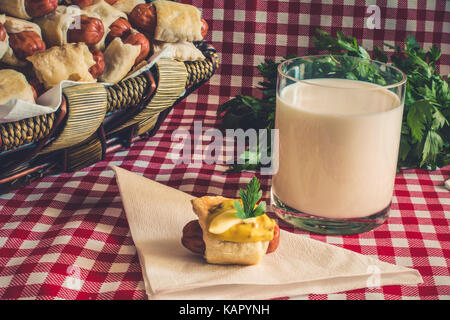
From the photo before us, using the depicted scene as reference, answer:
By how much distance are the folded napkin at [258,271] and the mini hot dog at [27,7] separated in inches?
13.0

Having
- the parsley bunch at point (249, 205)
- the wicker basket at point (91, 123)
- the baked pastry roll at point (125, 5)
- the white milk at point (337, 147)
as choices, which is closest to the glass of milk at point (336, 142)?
the white milk at point (337, 147)

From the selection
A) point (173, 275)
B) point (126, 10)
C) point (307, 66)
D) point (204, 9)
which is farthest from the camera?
point (204, 9)

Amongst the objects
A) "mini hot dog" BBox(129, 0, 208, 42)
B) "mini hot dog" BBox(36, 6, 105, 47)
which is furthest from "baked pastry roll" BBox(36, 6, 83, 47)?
"mini hot dog" BBox(129, 0, 208, 42)

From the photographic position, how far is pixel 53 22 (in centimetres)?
81

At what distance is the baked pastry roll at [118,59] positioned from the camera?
33.0 inches

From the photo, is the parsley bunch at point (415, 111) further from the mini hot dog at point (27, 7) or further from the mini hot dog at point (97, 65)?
the mini hot dog at point (27, 7)

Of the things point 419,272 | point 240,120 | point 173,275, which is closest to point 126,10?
point 240,120

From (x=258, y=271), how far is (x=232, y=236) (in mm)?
53

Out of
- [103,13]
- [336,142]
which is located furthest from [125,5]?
[336,142]

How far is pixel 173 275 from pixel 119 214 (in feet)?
0.63

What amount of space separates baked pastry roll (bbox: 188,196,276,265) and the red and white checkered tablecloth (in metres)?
0.08

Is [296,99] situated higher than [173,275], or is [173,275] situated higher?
[296,99]

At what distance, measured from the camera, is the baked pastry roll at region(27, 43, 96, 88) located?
0.76 meters

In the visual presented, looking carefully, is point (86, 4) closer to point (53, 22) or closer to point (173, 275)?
point (53, 22)
